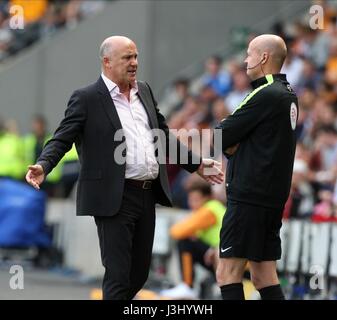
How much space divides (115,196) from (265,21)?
11099 millimetres

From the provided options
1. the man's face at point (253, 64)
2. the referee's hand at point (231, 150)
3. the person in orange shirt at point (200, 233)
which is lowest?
the person in orange shirt at point (200, 233)

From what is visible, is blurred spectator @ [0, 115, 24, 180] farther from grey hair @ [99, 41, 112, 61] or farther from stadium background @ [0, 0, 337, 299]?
grey hair @ [99, 41, 112, 61]

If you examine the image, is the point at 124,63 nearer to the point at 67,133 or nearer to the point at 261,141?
the point at 67,133

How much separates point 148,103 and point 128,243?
1158 mm

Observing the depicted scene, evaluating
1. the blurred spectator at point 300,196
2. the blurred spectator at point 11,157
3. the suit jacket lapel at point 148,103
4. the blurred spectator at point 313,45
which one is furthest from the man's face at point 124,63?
the blurred spectator at point 11,157

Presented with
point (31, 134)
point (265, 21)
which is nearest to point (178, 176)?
point (265, 21)

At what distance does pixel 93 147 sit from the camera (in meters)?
8.93

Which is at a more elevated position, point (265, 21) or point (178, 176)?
point (265, 21)

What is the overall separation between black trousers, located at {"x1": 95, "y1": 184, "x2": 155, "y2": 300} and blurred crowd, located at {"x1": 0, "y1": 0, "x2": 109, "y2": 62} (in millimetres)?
13275

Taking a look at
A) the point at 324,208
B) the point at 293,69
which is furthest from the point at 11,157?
the point at 324,208

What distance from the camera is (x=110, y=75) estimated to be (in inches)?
358

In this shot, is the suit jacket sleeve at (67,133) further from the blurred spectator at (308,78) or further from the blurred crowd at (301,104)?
the blurred spectator at (308,78)

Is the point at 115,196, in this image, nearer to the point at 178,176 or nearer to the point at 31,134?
the point at 178,176

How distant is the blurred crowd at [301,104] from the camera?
47.4 ft
